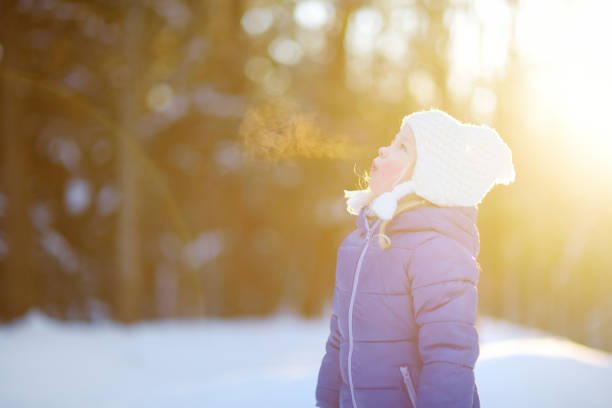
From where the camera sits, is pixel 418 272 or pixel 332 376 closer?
pixel 418 272

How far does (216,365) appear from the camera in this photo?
8086 mm

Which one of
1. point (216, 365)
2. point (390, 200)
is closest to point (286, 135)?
point (216, 365)

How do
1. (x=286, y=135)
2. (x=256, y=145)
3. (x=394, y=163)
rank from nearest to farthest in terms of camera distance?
(x=394, y=163) < (x=286, y=135) < (x=256, y=145)

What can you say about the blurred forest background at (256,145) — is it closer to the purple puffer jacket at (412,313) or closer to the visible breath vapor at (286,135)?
the visible breath vapor at (286,135)

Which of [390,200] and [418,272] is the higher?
[390,200]

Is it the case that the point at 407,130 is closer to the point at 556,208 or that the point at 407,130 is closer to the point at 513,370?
the point at 513,370

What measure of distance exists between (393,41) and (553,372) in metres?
8.49

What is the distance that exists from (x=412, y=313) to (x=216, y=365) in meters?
6.77

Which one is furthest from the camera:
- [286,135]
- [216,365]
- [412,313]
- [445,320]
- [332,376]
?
[286,135]

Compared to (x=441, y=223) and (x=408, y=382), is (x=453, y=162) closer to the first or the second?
(x=441, y=223)

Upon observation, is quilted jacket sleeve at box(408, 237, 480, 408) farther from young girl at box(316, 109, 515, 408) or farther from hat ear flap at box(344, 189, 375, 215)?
hat ear flap at box(344, 189, 375, 215)

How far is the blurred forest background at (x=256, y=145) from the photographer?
906cm

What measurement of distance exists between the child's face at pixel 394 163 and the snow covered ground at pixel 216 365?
5.46ft

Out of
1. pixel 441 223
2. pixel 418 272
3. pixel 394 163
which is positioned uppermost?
pixel 394 163
